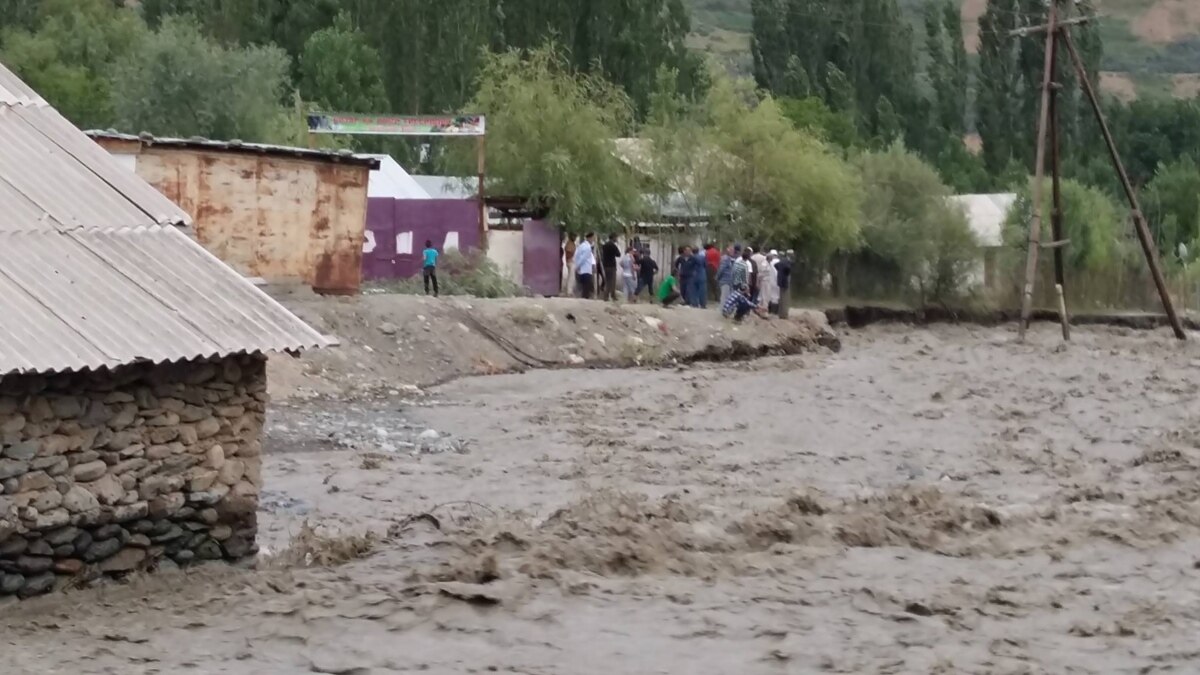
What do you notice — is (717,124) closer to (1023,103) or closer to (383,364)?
(383,364)

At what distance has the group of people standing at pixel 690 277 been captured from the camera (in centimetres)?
3381

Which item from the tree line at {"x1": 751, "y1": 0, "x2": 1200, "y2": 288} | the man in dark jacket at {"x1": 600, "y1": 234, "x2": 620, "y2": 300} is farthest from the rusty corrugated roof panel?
the tree line at {"x1": 751, "y1": 0, "x2": 1200, "y2": 288}

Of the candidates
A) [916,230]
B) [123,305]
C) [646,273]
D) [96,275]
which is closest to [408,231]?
[646,273]

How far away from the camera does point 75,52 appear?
168ft

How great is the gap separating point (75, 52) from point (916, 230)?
26627 millimetres

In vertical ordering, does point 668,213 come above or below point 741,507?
above

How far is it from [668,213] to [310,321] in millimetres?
18808

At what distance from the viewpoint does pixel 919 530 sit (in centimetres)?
1445

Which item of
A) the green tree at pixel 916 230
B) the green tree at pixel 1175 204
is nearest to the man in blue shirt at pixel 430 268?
the green tree at pixel 916 230

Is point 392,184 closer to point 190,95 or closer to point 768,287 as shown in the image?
point 190,95

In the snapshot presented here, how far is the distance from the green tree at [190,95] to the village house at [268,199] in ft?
44.8

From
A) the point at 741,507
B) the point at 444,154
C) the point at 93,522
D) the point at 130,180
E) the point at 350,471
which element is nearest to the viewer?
the point at 93,522

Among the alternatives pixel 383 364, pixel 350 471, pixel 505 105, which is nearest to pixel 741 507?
pixel 350 471

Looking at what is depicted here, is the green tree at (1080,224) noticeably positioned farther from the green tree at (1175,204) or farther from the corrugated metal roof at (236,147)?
the corrugated metal roof at (236,147)
